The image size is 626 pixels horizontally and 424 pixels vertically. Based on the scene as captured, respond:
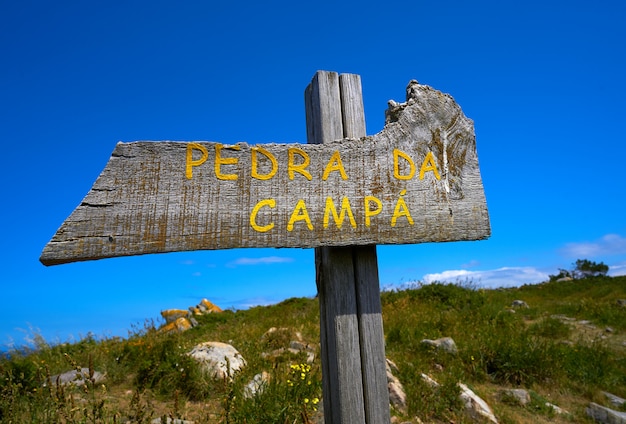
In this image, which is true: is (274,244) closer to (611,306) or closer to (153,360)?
(153,360)

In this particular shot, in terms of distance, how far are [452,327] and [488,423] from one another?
12.1 ft

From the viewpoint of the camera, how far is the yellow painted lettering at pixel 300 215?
2.43 meters

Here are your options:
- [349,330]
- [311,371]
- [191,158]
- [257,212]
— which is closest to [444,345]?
[311,371]

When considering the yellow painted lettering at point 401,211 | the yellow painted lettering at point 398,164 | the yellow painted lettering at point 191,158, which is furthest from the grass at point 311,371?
the yellow painted lettering at point 398,164

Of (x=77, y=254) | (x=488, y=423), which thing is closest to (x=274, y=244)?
(x=77, y=254)

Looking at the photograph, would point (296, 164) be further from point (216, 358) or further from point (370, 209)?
point (216, 358)

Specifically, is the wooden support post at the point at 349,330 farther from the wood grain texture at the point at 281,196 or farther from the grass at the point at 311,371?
the grass at the point at 311,371

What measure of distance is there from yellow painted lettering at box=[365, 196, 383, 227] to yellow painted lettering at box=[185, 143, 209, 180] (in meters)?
1.03

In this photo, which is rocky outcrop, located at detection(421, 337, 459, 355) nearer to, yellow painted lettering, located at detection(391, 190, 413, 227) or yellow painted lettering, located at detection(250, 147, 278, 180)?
yellow painted lettering, located at detection(391, 190, 413, 227)

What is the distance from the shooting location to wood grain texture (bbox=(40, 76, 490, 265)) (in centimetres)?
224

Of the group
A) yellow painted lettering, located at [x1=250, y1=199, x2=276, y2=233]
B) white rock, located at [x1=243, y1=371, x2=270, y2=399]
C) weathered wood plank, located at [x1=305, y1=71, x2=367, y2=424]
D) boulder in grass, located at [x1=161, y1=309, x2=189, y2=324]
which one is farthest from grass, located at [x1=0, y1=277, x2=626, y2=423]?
boulder in grass, located at [x1=161, y1=309, x2=189, y2=324]

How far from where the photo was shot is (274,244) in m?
2.40

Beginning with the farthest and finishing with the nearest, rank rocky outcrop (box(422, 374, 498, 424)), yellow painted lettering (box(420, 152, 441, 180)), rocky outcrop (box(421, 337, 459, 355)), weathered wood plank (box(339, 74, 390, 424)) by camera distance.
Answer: rocky outcrop (box(421, 337, 459, 355)) < rocky outcrop (box(422, 374, 498, 424)) < yellow painted lettering (box(420, 152, 441, 180)) < weathered wood plank (box(339, 74, 390, 424))

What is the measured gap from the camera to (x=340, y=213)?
2512 millimetres
